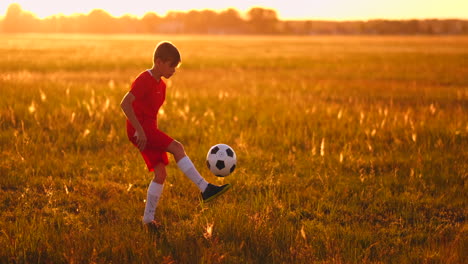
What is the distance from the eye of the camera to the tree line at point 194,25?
130m

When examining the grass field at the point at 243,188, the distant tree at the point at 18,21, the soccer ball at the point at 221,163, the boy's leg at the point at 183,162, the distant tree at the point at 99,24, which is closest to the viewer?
the grass field at the point at 243,188

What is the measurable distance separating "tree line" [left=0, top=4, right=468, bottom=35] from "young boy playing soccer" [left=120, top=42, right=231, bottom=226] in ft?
448

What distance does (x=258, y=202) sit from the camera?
4.96 m

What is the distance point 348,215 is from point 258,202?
970 mm

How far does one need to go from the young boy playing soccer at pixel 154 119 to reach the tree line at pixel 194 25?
5375 inches

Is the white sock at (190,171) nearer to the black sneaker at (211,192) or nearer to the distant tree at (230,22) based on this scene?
the black sneaker at (211,192)

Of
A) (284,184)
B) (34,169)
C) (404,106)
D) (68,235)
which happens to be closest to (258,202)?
(284,184)

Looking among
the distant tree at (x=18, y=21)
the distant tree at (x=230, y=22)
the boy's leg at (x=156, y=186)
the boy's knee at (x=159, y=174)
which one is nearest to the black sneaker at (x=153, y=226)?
the boy's leg at (x=156, y=186)

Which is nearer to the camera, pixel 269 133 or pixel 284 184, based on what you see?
pixel 284 184

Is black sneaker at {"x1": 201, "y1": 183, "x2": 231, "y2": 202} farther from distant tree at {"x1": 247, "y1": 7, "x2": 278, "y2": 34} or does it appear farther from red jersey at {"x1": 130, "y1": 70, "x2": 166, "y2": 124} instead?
distant tree at {"x1": 247, "y1": 7, "x2": 278, "y2": 34}

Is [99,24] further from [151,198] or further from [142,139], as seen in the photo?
[142,139]

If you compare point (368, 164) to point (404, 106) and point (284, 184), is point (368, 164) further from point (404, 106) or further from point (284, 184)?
point (404, 106)

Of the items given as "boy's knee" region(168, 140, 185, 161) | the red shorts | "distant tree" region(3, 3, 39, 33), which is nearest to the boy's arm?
the red shorts

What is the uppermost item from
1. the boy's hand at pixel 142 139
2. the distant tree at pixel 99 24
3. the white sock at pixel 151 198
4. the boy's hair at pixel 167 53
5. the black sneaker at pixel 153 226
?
the distant tree at pixel 99 24
